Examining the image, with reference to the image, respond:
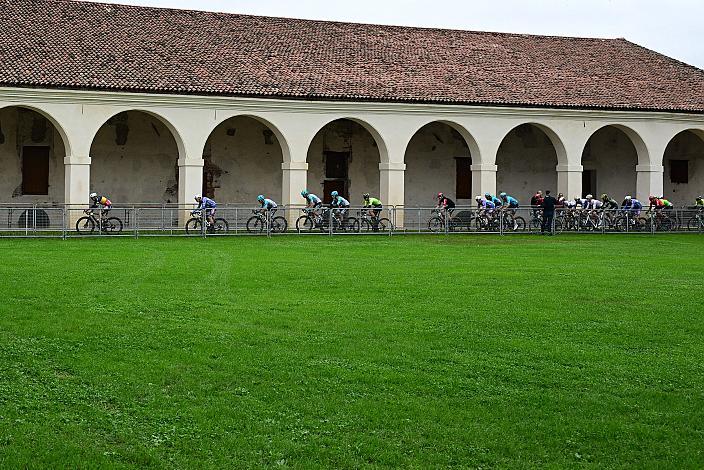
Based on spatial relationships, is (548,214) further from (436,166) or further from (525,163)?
(525,163)

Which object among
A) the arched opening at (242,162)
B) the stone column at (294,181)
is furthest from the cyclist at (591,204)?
the arched opening at (242,162)

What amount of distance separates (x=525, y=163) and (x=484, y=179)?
487cm

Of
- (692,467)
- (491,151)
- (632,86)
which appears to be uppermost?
(632,86)

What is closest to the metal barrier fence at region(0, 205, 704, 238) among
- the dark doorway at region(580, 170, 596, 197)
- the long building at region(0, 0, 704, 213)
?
the long building at region(0, 0, 704, 213)

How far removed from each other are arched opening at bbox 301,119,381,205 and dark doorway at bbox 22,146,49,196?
8520mm

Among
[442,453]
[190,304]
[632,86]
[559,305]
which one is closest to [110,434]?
[442,453]

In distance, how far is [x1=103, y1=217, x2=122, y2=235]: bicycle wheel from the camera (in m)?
27.6

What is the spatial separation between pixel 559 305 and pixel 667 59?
30.3m

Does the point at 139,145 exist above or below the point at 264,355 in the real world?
above

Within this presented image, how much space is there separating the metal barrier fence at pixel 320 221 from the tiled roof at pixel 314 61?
3.78 meters

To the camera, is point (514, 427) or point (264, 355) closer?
point (514, 427)

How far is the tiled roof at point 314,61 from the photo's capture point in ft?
103

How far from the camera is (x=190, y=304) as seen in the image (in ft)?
41.5

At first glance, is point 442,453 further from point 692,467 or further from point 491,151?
point 491,151
